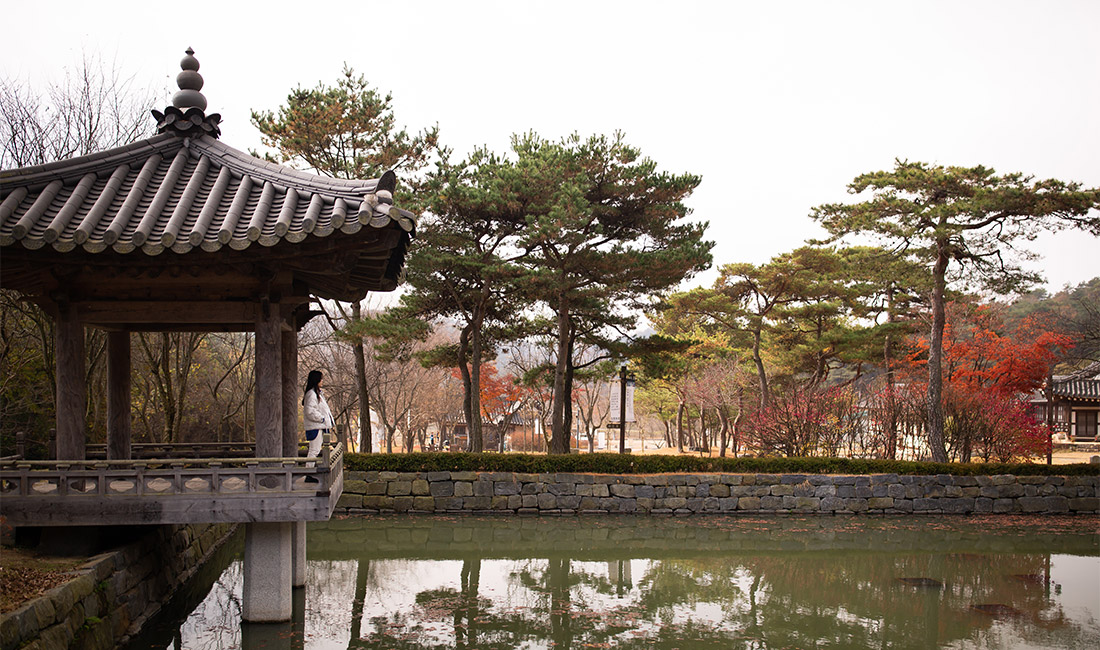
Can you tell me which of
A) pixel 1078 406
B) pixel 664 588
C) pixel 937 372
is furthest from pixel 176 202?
pixel 1078 406

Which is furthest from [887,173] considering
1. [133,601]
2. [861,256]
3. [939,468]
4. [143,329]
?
[133,601]

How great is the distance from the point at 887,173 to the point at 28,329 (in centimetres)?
1666

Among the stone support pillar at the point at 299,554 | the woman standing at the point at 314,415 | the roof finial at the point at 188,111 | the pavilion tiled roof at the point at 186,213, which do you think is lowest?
the stone support pillar at the point at 299,554

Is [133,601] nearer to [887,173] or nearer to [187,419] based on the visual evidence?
[187,419]

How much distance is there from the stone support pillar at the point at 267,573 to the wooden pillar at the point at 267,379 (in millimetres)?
678

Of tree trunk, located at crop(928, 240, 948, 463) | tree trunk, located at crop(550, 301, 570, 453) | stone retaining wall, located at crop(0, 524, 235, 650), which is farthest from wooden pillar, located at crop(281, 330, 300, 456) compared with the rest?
tree trunk, located at crop(928, 240, 948, 463)

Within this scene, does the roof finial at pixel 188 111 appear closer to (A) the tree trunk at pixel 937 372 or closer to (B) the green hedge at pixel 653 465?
(B) the green hedge at pixel 653 465

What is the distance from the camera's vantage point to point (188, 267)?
628 centimetres

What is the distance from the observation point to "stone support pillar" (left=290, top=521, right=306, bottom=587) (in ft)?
28.6

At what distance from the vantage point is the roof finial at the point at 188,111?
23.3 ft

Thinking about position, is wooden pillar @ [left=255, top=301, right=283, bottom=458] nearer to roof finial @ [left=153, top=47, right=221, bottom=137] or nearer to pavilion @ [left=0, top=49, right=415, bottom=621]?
pavilion @ [left=0, top=49, right=415, bottom=621]

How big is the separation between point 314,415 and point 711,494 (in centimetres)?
967

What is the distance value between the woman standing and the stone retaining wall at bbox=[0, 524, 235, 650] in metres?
1.71

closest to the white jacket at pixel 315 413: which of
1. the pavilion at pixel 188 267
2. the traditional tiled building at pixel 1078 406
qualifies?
the pavilion at pixel 188 267
